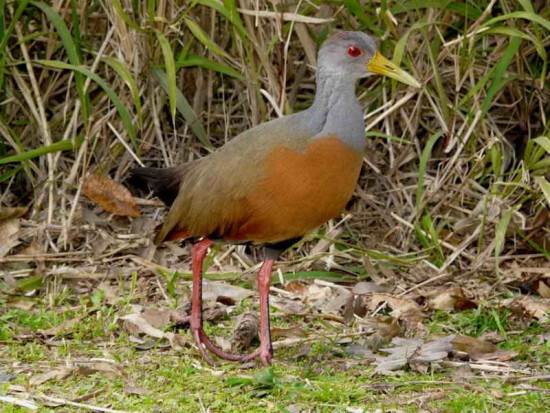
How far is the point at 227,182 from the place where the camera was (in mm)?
4152

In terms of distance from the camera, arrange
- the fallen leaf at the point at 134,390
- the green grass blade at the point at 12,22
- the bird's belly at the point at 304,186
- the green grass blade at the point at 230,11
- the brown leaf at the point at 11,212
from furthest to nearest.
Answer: the brown leaf at the point at 11,212 < the green grass blade at the point at 12,22 < the green grass blade at the point at 230,11 < the bird's belly at the point at 304,186 < the fallen leaf at the point at 134,390

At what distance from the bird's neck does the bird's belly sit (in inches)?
1.8

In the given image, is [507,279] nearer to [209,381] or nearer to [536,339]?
[536,339]

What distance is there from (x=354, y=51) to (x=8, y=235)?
2136 mm

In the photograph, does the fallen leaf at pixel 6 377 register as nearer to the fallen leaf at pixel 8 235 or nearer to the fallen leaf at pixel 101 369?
the fallen leaf at pixel 101 369

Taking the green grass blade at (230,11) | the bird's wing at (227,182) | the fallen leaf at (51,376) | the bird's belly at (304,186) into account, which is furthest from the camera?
the green grass blade at (230,11)

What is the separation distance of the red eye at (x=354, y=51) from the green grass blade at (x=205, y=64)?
1215mm

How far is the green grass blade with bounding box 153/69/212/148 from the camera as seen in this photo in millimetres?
5363

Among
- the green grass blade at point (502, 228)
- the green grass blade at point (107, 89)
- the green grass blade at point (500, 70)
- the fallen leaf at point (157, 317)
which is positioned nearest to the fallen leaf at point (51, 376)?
the fallen leaf at point (157, 317)

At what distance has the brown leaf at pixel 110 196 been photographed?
5.43 metres

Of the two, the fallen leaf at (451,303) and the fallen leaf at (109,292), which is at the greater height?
the fallen leaf at (451,303)

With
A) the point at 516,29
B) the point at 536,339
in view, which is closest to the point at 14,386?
the point at 536,339

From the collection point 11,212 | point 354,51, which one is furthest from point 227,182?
point 11,212

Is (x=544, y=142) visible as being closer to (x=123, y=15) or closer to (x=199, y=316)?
(x=199, y=316)
